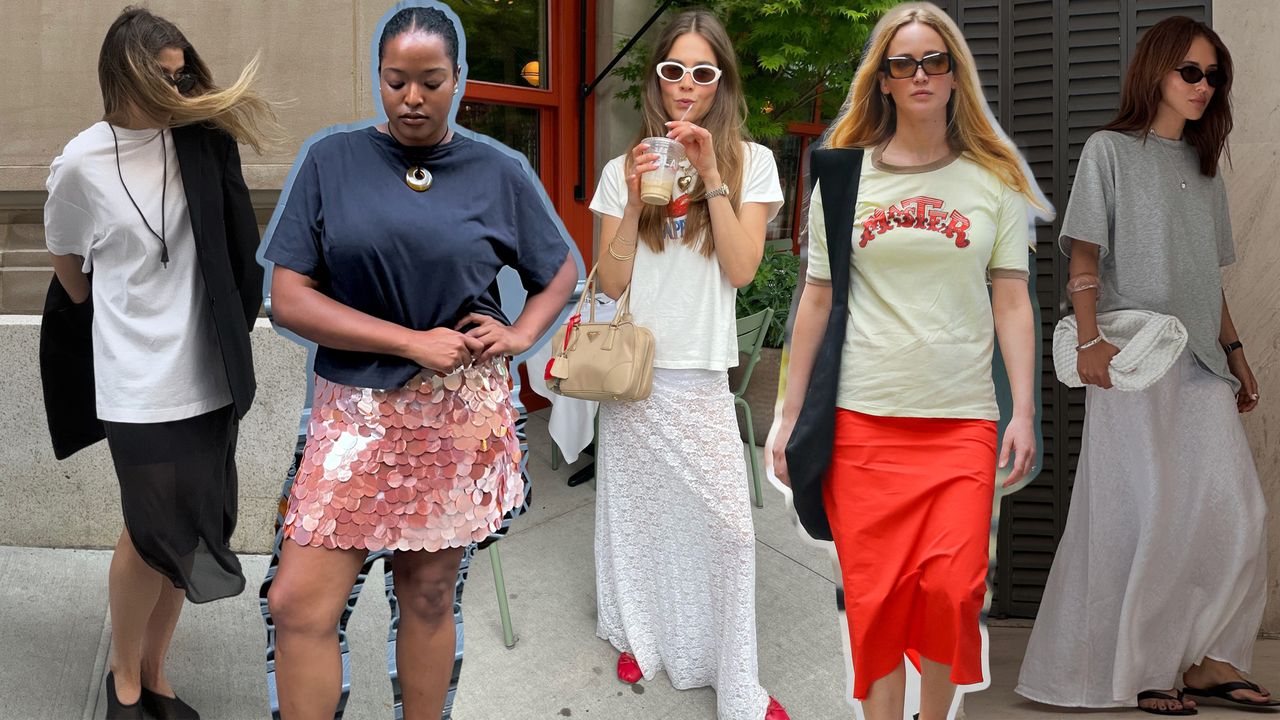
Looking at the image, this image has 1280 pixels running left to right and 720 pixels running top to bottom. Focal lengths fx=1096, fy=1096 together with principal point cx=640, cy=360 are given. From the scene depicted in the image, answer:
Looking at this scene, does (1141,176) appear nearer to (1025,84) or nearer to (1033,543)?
(1025,84)

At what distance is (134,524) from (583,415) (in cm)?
226

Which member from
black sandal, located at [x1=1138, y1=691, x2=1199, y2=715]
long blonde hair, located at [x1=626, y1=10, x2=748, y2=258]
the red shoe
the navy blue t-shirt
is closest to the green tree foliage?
long blonde hair, located at [x1=626, y1=10, x2=748, y2=258]

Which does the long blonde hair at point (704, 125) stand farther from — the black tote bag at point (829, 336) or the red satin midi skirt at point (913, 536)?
the red satin midi skirt at point (913, 536)

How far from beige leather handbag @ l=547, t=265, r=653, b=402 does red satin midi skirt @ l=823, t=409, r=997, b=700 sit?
29.0 inches

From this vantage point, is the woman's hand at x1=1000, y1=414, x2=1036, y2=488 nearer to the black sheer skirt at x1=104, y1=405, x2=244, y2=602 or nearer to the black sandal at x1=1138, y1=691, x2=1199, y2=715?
the black sandal at x1=1138, y1=691, x2=1199, y2=715

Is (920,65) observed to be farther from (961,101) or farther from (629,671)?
(629,671)

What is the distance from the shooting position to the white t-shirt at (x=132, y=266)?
9.12ft

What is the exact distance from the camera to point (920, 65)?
8.32 feet

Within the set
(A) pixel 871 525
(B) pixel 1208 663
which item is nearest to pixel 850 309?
(A) pixel 871 525

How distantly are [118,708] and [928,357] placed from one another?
92.7 inches

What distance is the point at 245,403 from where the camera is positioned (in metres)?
2.90

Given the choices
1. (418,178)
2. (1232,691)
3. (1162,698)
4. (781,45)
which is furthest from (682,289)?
(781,45)

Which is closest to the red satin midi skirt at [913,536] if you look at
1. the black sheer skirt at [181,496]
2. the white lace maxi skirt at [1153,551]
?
the white lace maxi skirt at [1153,551]

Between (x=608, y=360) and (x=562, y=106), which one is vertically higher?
(x=562, y=106)
